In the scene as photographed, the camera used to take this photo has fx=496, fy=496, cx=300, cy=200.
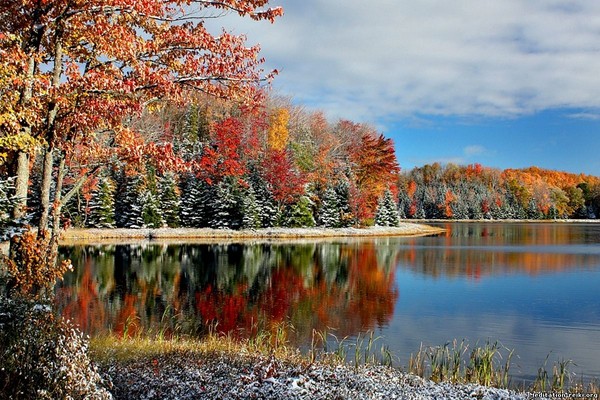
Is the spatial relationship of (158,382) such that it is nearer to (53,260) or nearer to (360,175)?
(53,260)

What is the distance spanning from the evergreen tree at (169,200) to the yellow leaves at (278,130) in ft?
39.7

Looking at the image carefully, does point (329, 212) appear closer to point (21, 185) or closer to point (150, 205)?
point (150, 205)

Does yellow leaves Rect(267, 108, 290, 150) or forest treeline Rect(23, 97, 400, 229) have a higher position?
yellow leaves Rect(267, 108, 290, 150)

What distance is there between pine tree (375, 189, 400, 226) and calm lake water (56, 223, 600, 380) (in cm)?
2604

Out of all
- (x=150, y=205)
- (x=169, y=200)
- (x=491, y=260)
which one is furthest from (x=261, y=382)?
(x=169, y=200)

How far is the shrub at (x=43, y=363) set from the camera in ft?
13.3

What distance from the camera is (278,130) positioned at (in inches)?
2085

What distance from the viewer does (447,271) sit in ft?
77.6

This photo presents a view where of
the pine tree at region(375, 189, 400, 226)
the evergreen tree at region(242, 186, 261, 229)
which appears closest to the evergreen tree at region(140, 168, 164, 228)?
the evergreen tree at region(242, 186, 261, 229)

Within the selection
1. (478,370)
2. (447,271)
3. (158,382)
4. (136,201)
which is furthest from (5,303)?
(136,201)

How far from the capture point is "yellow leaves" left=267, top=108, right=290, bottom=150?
52219 mm

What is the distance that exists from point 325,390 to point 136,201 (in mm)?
40153

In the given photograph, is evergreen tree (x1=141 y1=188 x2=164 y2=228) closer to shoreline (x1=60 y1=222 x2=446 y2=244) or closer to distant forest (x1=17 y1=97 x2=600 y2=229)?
distant forest (x1=17 y1=97 x2=600 y2=229)

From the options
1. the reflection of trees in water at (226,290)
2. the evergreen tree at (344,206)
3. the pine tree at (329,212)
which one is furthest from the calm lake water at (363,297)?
the evergreen tree at (344,206)
